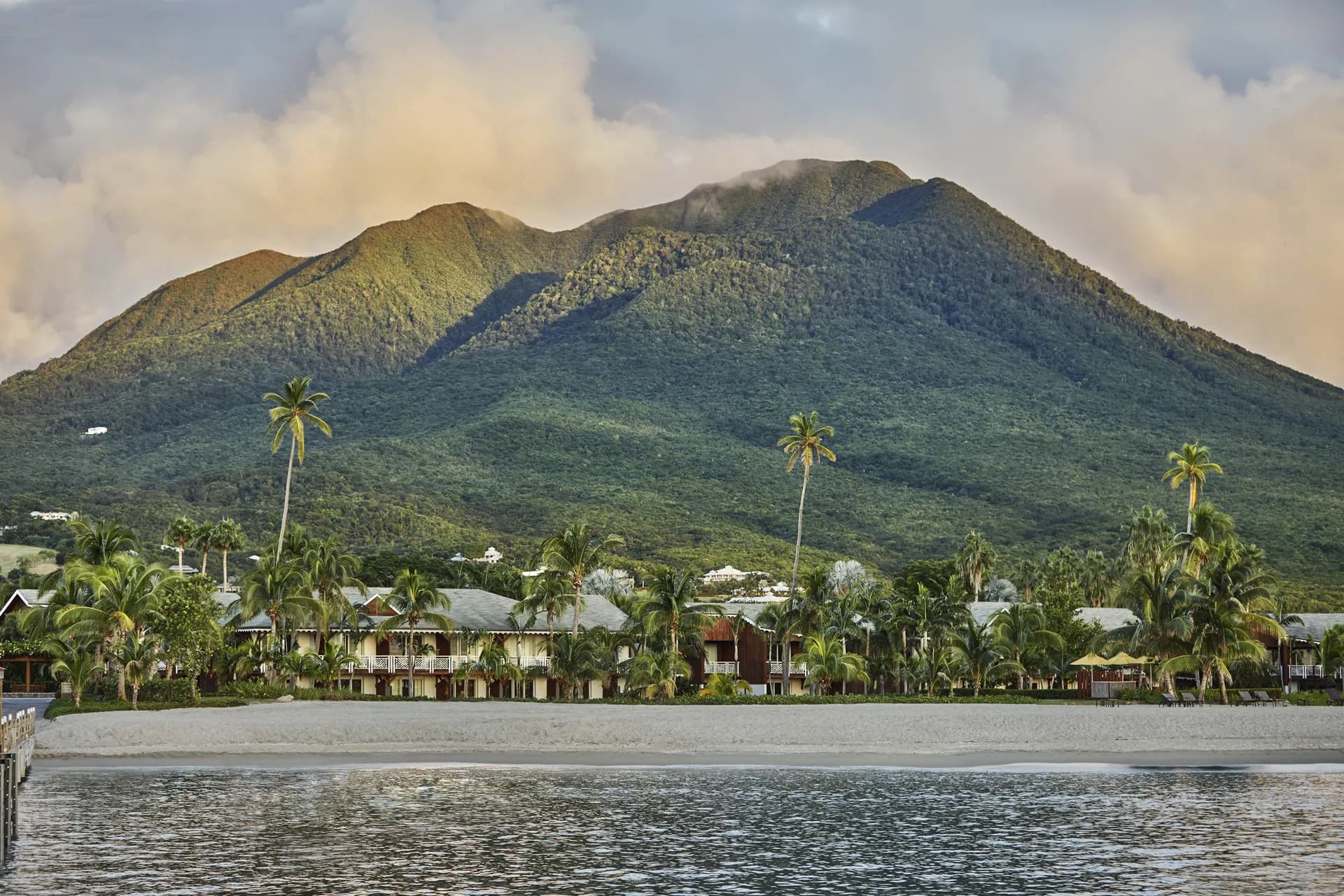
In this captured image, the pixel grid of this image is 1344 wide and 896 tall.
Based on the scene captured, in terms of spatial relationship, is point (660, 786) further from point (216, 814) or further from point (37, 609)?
point (37, 609)

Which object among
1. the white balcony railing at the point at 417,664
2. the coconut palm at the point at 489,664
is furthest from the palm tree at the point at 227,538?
the coconut palm at the point at 489,664

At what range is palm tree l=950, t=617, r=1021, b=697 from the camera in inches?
2977

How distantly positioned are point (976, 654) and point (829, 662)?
8938mm

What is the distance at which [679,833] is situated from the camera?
29906 millimetres

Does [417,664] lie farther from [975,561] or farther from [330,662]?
[975,561]

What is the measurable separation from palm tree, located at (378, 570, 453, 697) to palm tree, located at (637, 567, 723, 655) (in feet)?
37.7

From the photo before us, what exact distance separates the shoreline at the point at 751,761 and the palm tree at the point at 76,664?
1753 cm

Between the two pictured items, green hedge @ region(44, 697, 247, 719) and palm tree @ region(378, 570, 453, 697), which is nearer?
green hedge @ region(44, 697, 247, 719)

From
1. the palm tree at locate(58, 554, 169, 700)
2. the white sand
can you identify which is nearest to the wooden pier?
the white sand

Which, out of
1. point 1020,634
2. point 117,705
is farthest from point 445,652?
point 1020,634

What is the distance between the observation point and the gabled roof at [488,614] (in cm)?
8181

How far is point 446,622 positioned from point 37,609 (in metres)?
20.3

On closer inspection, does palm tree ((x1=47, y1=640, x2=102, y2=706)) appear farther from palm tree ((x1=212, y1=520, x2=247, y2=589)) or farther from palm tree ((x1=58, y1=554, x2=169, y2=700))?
palm tree ((x1=212, y1=520, x2=247, y2=589))

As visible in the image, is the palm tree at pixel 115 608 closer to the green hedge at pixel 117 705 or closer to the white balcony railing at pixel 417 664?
the green hedge at pixel 117 705
